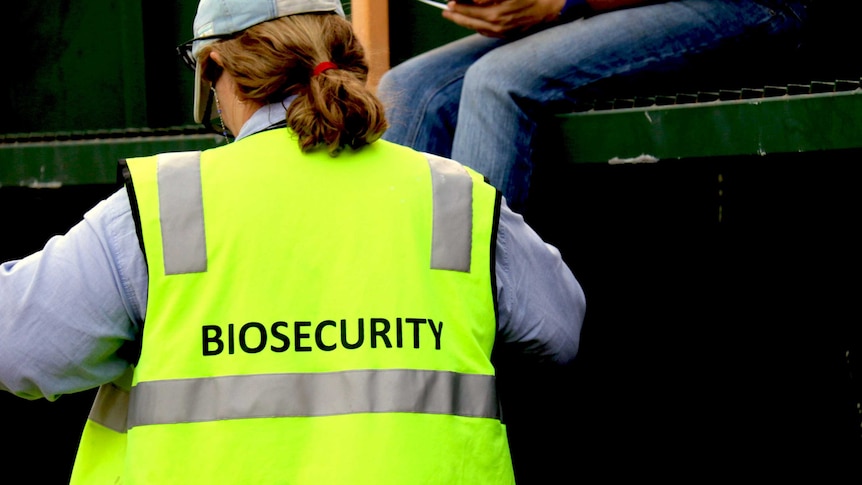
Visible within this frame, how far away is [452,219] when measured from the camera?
1.91m

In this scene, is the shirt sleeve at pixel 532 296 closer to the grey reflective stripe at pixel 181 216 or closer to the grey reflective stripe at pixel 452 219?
the grey reflective stripe at pixel 452 219

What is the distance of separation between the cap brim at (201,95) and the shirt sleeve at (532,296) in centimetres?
57

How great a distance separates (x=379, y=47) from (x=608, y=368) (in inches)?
43.7

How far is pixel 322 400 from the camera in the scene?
180 centimetres

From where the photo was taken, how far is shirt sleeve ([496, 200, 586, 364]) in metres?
1.97

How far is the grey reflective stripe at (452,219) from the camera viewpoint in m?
1.88

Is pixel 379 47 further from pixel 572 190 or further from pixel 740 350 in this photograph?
pixel 740 350

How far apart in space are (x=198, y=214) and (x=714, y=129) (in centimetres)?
108

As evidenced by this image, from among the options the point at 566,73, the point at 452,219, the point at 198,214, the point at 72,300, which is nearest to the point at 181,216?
the point at 198,214

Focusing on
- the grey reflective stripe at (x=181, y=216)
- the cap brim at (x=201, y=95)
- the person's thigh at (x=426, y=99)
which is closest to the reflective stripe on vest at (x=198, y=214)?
the grey reflective stripe at (x=181, y=216)

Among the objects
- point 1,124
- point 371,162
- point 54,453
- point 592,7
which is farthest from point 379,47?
point 54,453

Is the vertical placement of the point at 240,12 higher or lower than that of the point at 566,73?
higher

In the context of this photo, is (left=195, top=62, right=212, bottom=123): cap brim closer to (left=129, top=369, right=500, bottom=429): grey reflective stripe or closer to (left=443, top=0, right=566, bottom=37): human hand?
(left=129, top=369, right=500, bottom=429): grey reflective stripe

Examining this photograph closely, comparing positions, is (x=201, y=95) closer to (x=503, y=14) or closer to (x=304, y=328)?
(x=304, y=328)
